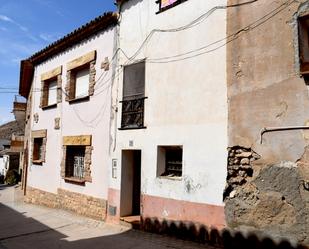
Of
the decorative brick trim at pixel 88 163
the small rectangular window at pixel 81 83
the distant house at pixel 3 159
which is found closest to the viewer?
the decorative brick trim at pixel 88 163

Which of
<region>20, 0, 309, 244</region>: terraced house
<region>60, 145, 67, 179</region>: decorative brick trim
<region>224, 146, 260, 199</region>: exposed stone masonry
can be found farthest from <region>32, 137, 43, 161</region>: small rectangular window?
<region>224, 146, 260, 199</region>: exposed stone masonry

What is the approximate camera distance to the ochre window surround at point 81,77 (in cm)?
1172

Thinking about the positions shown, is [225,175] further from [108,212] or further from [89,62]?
[89,62]

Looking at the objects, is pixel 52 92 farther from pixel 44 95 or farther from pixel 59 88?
pixel 59 88

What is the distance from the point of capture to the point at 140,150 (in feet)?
32.1

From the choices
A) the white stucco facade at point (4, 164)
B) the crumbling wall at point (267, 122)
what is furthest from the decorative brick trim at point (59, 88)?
the white stucco facade at point (4, 164)

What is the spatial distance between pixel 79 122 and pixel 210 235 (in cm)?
646

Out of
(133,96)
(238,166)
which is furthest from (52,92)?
(238,166)

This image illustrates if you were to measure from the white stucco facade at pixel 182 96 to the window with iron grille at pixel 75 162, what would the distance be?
220cm

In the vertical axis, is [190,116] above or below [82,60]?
below

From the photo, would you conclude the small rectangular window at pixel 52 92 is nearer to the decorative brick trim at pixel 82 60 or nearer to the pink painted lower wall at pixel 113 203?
the decorative brick trim at pixel 82 60

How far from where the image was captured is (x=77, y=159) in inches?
491

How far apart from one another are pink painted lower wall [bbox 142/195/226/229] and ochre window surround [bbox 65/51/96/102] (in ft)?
14.6

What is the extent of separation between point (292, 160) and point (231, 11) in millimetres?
3291
